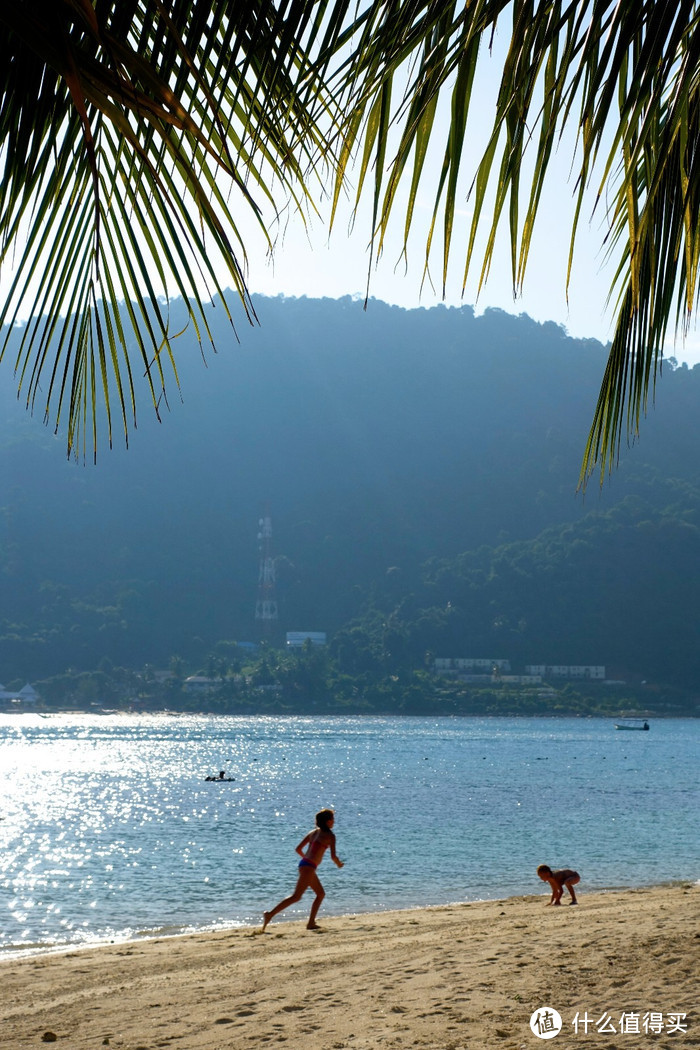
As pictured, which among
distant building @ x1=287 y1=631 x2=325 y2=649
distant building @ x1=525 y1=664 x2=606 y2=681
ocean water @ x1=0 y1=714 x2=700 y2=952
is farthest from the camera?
distant building @ x1=287 y1=631 x2=325 y2=649

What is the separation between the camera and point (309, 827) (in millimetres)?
31938

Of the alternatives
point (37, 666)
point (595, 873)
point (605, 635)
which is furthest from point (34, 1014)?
point (37, 666)

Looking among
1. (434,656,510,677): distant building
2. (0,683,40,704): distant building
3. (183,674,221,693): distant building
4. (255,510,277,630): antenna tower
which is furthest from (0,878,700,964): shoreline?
(255,510,277,630): antenna tower

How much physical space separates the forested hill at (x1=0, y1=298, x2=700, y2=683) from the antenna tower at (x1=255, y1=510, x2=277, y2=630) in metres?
1.88

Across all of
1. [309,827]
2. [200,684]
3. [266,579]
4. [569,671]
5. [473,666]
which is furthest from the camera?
[266,579]

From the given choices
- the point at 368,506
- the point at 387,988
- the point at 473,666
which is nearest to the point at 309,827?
the point at 387,988

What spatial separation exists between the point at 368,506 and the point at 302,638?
109 feet

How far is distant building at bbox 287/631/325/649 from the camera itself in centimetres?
14625

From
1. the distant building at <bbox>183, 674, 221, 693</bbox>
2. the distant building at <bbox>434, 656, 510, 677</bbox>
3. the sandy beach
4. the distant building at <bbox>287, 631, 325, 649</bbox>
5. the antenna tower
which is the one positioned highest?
the antenna tower

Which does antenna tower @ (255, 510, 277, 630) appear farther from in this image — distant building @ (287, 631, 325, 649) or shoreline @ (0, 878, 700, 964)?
shoreline @ (0, 878, 700, 964)

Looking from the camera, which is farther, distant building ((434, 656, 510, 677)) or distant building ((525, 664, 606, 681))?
distant building ((434, 656, 510, 677))

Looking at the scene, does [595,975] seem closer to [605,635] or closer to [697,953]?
[697,953]

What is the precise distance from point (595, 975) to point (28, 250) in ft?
20.9

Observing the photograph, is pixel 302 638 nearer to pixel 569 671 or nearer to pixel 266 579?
pixel 266 579
